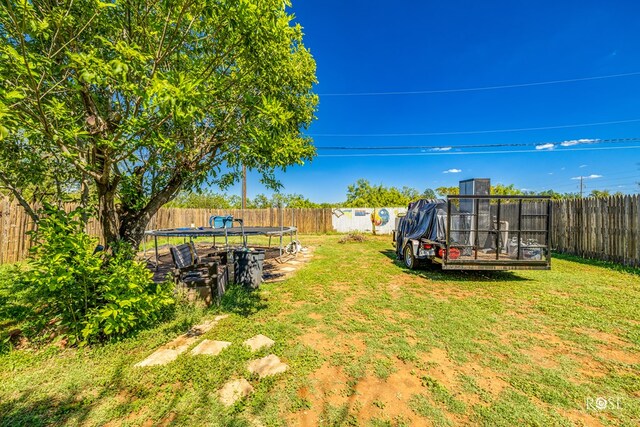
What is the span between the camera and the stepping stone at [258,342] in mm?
3229

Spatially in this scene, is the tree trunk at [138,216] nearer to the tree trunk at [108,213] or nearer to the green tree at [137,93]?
the green tree at [137,93]

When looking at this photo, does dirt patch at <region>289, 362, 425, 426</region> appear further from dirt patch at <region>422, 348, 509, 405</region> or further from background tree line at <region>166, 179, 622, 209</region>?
background tree line at <region>166, 179, 622, 209</region>

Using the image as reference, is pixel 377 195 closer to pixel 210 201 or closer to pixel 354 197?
pixel 354 197

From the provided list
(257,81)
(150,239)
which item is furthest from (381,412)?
(150,239)

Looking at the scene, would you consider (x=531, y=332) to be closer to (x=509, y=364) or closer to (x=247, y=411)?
(x=509, y=364)

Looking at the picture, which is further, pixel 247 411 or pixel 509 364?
pixel 509 364

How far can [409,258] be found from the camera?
25.7 ft

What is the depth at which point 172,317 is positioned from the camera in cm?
408

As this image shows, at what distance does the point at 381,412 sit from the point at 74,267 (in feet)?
11.2

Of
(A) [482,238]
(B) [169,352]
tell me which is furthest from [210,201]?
(B) [169,352]

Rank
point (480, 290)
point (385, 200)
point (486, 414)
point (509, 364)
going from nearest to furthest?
point (486, 414) → point (509, 364) → point (480, 290) → point (385, 200)

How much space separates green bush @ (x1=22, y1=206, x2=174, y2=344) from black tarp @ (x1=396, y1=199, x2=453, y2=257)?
6.19 meters

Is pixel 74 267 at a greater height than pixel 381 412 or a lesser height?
greater

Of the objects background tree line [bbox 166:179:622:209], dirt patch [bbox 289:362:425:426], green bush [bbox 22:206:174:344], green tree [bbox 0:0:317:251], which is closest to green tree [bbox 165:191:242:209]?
background tree line [bbox 166:179:622:209]
